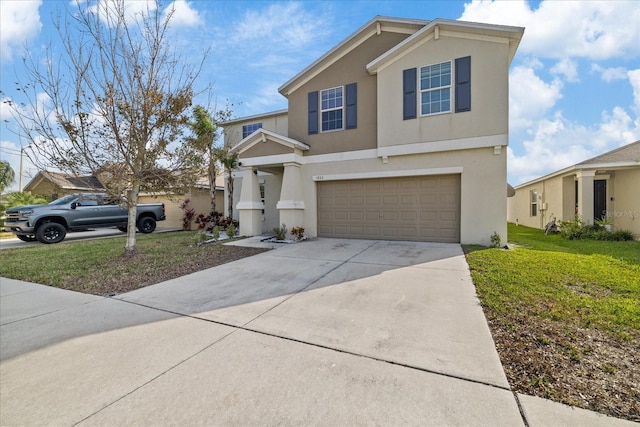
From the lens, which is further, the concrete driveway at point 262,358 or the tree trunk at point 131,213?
the tree trunk at point 131,213

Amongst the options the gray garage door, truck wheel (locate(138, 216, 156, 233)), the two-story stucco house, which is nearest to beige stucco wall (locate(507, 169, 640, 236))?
the two-story stucco house

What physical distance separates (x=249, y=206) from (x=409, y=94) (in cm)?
717

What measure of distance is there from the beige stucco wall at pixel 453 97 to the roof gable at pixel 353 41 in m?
1.19

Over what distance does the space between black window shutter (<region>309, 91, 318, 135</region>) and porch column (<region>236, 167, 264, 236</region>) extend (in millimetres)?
2923

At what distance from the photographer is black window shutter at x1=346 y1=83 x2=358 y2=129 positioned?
1041 centimetres

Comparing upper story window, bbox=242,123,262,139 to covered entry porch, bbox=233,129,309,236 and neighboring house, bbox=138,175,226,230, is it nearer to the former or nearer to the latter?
covered entry porch, bbox=233,129,309,236

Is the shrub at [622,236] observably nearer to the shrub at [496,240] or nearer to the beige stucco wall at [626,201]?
the beige stucco wall at [626,201]

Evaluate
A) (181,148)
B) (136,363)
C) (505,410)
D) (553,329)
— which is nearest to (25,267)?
(181,148)

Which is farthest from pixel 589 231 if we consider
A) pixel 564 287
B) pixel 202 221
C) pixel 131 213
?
pixel 202 221

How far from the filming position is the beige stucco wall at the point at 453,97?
329 inches

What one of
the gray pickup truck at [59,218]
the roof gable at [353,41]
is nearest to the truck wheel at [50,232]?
the gray pickup truck at [59,218]

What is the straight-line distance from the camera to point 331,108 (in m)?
10.9

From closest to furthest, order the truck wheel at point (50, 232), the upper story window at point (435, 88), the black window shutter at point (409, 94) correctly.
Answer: the upper story window at point (435, 88), the black window shutter at point (409, 94), the truck wheel at point (50, 232)

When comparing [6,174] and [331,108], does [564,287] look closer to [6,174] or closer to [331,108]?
[331,108]
